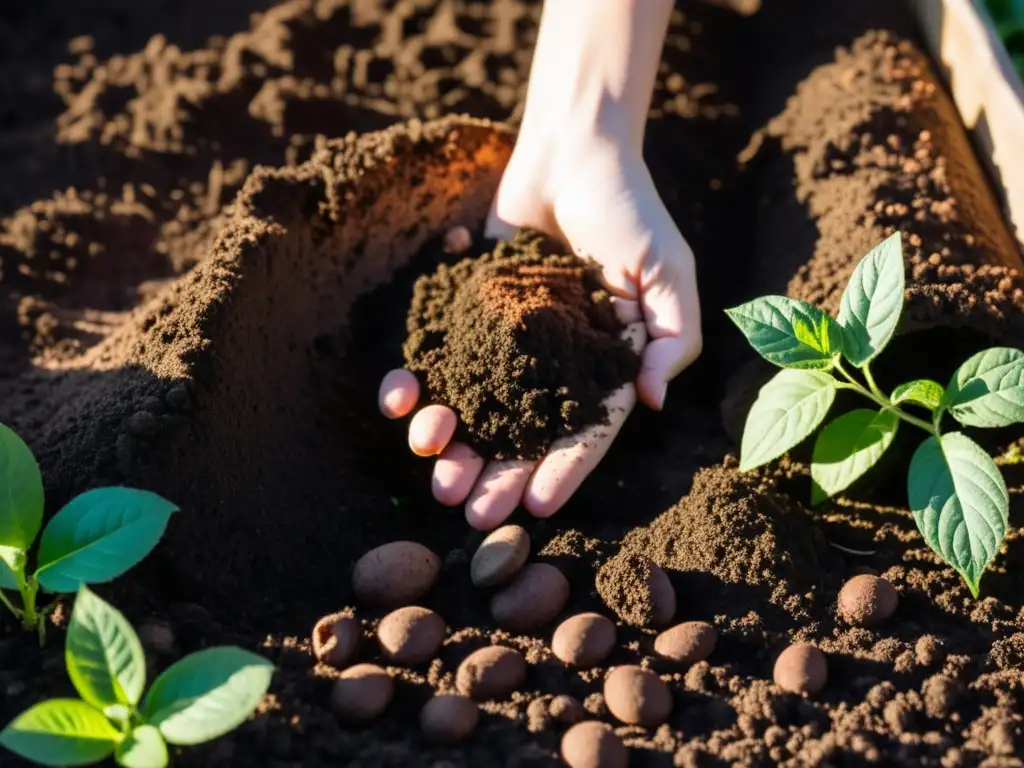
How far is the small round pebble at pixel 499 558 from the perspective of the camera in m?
1.71

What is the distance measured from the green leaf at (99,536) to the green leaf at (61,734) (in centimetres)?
19

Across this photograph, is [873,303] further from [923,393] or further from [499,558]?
[499,558]

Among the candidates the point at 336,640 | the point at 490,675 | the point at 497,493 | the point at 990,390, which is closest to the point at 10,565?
the point at 336,640

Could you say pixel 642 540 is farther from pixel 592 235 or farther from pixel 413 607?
pixel 592 235

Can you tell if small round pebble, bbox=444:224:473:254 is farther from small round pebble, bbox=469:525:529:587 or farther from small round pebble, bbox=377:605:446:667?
small round pebble, bbox=377:605:446:667

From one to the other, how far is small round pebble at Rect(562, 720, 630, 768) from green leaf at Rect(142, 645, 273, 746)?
1.43ft

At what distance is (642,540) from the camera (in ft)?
5.93

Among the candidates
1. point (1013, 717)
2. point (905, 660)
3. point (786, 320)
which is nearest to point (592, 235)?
point (786, 320)

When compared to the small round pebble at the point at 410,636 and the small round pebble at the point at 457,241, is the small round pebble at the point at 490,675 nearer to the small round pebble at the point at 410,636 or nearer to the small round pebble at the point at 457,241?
the small round pebble at the point at 410,636

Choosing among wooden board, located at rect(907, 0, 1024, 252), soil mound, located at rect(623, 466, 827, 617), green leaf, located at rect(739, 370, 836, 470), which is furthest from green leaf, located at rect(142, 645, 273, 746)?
wooden board, located at rect(907, 0, 1024, 252)

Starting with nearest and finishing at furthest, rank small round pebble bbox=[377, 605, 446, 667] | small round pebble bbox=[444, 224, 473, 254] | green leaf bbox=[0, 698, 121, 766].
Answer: green leaf bbox=[0, 698, 121, 766]
small round pebble bbox=[377, 605, 446, 667]
small round pebble bbox=[444, 224, 473, 254]

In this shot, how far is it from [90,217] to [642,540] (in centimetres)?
178

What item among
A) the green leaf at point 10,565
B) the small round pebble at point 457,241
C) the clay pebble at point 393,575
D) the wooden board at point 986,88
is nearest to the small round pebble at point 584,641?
the clay pebble at point 393,575

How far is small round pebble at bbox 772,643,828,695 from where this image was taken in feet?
4.98
